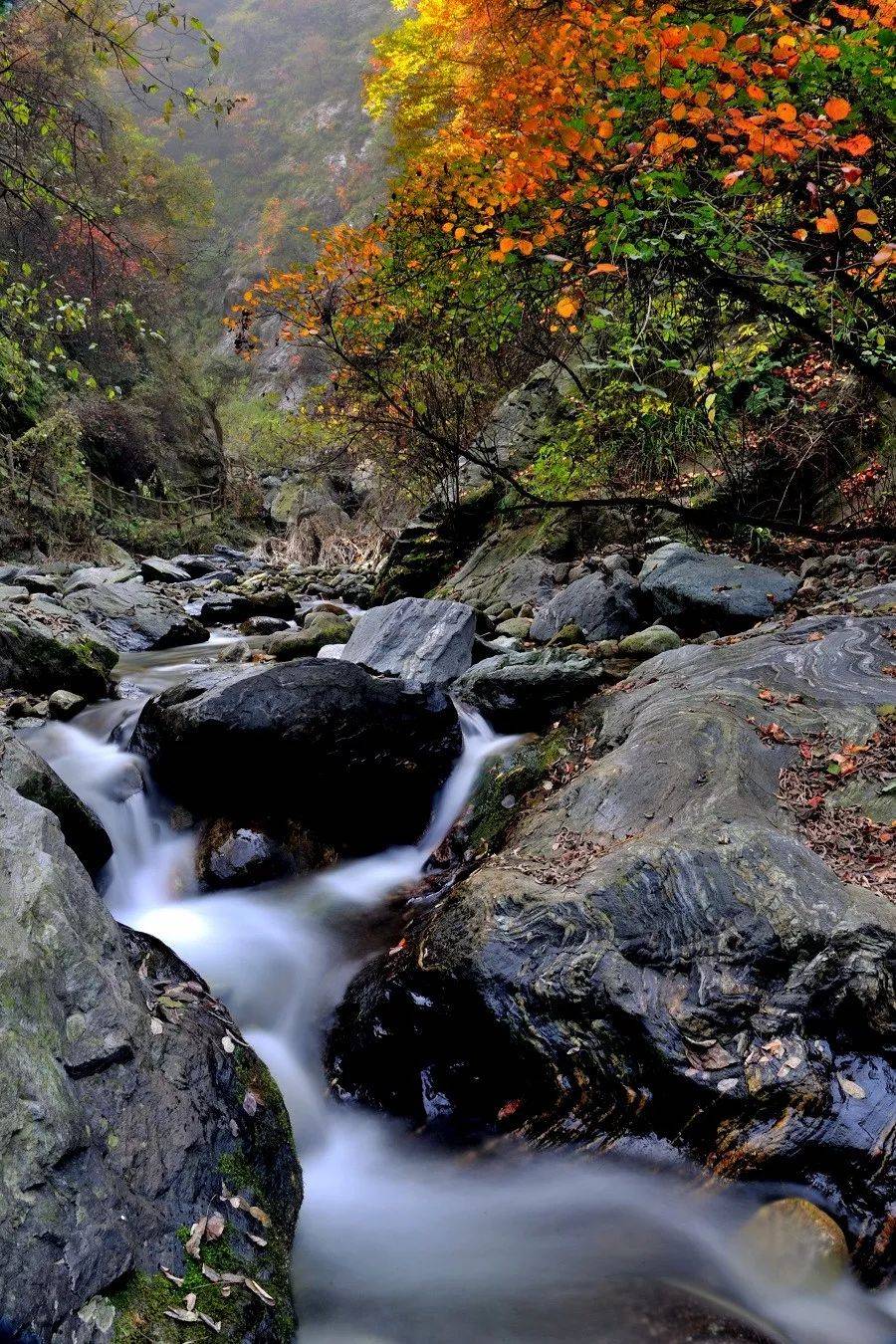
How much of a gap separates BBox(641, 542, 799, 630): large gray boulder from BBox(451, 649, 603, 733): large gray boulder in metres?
1.56

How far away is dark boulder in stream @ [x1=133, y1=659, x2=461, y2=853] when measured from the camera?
5203 millimetres

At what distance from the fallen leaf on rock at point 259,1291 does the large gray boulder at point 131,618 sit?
994 centimetres

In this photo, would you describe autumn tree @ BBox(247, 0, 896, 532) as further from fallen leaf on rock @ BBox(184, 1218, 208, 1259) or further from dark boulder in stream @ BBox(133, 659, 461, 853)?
fallen leaf on rock @ BBox(184, 1218, 208, 1259)

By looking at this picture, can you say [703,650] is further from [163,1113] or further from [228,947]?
[163,1113]

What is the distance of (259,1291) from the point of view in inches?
83.6

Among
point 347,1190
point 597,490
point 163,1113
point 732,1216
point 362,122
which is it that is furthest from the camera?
point 362,122

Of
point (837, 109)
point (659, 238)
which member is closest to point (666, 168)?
point (659, 238)

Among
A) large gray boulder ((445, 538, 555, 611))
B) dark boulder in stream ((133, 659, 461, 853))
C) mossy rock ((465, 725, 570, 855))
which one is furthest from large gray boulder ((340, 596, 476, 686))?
large gray boulder ((445, 538, 555, 611))

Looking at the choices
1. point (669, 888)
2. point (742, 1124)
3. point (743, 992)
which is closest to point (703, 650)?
point (669, 888)

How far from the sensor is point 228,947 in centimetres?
441

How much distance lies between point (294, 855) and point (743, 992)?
3.24m

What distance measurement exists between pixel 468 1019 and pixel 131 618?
10.0 meters

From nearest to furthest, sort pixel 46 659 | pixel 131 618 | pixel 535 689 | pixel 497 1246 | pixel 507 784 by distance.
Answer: pixel 497 1246, pixel 507 784, pixel 535 689, pixel 46 659, pixel 131 618

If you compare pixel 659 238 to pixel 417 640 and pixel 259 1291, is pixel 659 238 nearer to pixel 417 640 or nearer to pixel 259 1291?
pixel 259 1291
